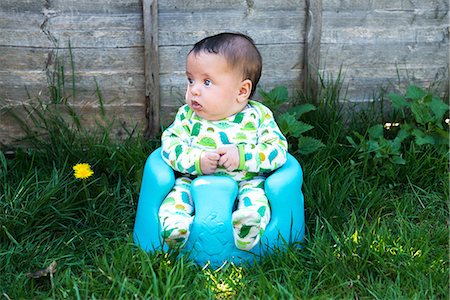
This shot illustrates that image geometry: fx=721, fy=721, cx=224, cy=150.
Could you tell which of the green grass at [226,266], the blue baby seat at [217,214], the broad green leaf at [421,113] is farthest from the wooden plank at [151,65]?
the broad green leaf at [421,113]

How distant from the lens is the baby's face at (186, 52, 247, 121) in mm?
2816

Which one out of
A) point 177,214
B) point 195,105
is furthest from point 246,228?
point 195,105

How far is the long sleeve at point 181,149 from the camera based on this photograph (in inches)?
113

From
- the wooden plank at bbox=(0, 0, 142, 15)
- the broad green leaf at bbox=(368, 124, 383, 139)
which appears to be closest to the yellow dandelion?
the wooden plank at bbox=(0, 0, 142, 15)

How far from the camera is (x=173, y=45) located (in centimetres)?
361

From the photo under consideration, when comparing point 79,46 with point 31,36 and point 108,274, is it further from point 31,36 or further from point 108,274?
point 108,274

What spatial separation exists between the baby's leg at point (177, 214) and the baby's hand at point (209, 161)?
0.14 meters

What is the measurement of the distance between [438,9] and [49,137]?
6.89 feet

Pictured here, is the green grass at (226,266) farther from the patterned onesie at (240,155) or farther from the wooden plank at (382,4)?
the wooden plank at (382,4)

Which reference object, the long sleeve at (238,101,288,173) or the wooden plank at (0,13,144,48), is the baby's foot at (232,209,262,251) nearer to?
the long sleeve at (238,101,288,173)

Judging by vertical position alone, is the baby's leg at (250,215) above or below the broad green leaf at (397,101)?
below

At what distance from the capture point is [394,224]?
3076mm

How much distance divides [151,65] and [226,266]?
4.18 ft

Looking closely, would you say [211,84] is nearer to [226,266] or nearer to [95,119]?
[226,266]
